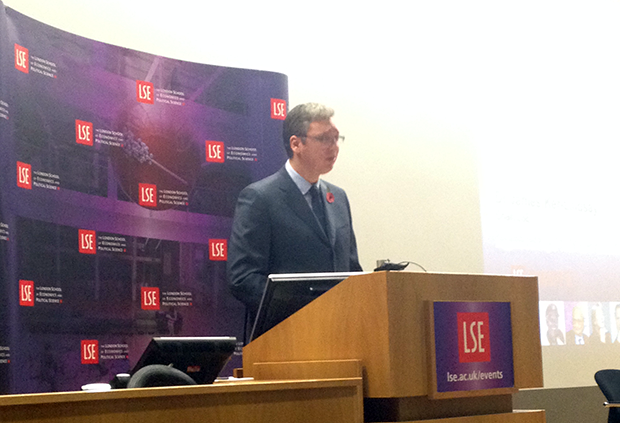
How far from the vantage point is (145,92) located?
3.65m

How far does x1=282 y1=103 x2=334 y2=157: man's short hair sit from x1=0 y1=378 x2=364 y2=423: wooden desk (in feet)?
6.49

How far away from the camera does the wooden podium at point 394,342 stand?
185cm

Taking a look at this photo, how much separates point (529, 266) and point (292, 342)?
147 inches

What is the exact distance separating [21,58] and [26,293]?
935 millimetres

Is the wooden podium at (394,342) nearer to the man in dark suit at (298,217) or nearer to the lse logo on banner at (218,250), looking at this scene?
the man in dark suit at (298,217)

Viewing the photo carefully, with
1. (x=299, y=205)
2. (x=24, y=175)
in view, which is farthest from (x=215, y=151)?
(x=24, y=175)

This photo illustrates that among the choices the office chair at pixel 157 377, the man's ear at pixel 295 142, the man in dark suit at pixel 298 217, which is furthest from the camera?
the man's ear at pixel 295 142

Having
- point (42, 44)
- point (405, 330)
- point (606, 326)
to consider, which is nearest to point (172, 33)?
point (42, 44)

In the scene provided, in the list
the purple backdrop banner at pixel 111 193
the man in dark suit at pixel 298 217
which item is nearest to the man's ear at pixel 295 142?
the man in dark suit at pixel 298 217

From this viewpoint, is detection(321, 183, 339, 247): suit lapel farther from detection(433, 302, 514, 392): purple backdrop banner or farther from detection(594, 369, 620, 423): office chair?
detection(594, 369, 620, 423): office chair

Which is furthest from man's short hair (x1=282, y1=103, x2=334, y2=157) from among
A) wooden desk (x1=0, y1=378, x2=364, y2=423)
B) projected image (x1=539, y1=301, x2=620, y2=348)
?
projected image (x1=539, y1=301, x2=620, y2=348)

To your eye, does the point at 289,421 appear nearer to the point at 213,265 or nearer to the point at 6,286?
the point at 6,286

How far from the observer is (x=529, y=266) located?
5449 millimetres

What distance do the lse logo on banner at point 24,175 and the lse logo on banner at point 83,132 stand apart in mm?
277
